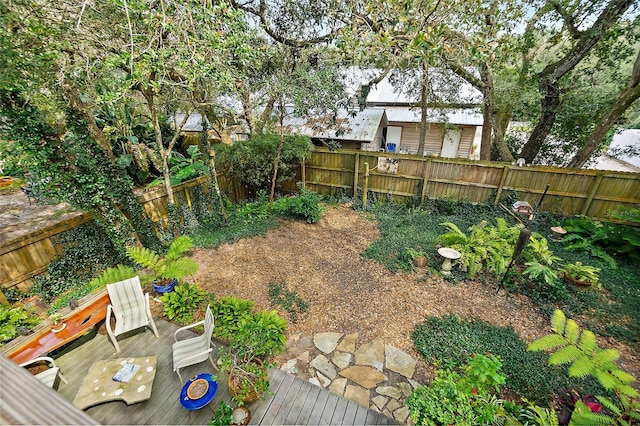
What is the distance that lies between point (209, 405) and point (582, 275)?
21.2 ft

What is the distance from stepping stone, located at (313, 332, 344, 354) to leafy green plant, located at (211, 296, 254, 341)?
46.1 inches

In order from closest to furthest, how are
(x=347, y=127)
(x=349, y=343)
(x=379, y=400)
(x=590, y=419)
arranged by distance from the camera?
(x=590, y=419) < (x=379, y=400) < (x=349, y=343) < (x=347, y=127)

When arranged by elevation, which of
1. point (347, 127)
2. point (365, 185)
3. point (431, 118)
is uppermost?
point (431, 118)

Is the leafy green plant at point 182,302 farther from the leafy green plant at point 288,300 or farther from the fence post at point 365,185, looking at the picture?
the fence post at point 365,185

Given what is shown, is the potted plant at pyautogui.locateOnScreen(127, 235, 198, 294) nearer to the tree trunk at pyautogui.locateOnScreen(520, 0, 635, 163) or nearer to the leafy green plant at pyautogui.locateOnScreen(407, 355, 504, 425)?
the leafy green plant at pyautogui.locateOnScreen(407, 355, 504, 425)

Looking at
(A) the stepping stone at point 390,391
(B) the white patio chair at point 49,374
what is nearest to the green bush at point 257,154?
(B) the white patio chair at point 49,374

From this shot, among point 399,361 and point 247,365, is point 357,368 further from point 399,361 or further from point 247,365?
point 247,365

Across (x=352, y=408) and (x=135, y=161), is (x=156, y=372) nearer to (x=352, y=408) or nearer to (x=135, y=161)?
(x=352, y=408)

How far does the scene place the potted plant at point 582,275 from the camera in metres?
4.62

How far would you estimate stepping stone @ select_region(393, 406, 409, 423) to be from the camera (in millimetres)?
2951

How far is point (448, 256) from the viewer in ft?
16.7

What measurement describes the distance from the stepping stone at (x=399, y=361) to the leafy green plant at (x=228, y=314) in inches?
87.1

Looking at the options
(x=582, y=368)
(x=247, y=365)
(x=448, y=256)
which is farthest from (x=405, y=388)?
(x=448, y=256)

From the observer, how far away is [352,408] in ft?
9.67
